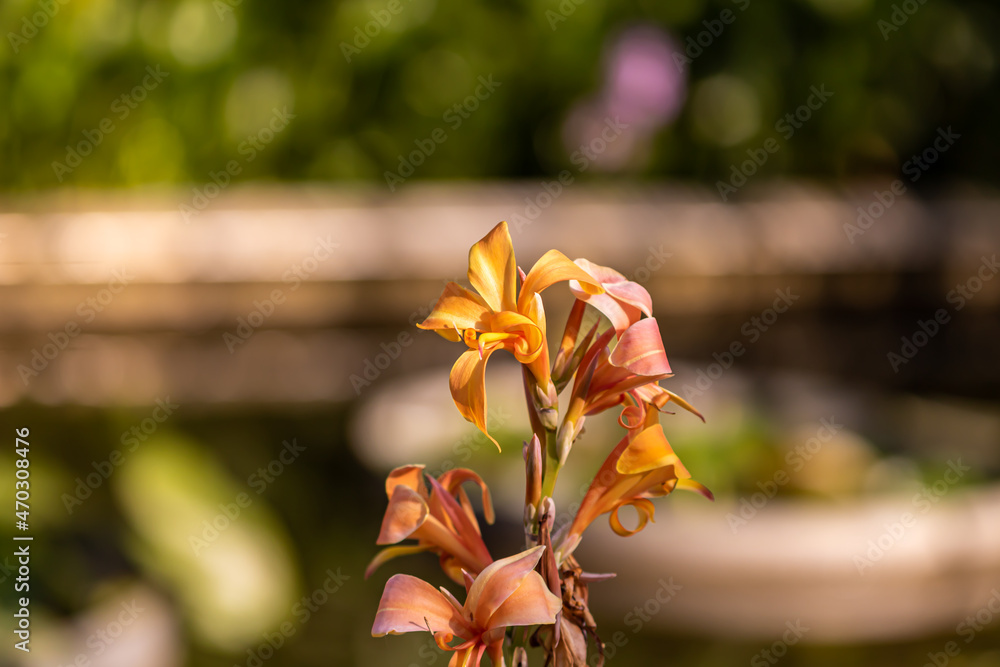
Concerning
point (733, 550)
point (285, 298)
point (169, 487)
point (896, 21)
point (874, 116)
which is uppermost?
point (896, 21)

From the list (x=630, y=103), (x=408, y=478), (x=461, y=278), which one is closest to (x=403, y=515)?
(x=408, y=478)

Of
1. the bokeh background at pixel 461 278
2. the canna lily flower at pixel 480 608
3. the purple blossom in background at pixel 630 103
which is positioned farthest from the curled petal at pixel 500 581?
the purple blossom in background at pixel 630 103

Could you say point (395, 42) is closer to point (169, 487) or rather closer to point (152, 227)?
point (152, 227)

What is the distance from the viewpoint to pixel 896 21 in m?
1.40

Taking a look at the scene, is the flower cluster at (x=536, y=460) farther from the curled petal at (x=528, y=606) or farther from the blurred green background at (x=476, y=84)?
Result: the blurred green background at (x=476, y=84)

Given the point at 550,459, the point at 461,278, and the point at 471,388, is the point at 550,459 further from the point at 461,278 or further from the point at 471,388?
the point at 461,278

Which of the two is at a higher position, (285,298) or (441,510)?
(285,298)

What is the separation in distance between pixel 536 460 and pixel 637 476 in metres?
0.03

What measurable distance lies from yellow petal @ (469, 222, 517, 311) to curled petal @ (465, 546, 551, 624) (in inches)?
2.2

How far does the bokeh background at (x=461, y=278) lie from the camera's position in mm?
752

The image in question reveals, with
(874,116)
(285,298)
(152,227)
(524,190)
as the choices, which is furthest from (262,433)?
(874,116)

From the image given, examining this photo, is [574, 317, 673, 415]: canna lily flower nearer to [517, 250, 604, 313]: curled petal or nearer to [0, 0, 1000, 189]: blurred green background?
[517, 250, 604, 313]: curled petal

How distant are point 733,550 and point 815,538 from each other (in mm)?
79

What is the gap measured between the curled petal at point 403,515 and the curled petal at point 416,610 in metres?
0.01
